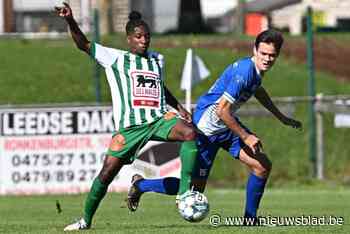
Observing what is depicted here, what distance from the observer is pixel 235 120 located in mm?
11859

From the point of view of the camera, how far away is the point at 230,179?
893 inches

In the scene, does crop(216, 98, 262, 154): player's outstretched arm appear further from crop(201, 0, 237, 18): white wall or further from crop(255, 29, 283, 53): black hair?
crop(201, 0, 237, 18): white wall

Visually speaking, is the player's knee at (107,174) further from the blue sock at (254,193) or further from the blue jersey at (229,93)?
the blue sock at (254,193)

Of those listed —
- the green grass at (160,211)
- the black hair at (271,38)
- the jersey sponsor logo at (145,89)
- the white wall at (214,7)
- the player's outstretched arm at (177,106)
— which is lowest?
the white wall at (214,7)

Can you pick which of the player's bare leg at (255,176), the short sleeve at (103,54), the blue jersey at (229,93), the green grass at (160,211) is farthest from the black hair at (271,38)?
the green grass at (160,211)

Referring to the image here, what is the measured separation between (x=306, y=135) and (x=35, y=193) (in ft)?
19.7

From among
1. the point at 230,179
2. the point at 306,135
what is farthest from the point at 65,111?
the point at 306,135

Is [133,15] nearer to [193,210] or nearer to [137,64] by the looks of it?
[137,64]

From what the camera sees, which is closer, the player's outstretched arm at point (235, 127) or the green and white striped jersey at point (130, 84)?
the player's outstretched arm at point (235, 127)

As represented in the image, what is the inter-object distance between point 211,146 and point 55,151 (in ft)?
28.8

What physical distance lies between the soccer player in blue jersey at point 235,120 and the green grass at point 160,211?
50 cm

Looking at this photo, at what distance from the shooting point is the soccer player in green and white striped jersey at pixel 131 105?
1188 cm

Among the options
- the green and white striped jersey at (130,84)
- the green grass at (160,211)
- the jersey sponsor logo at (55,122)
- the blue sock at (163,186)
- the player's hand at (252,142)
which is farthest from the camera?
the jersey sponsor logo at (55,122)

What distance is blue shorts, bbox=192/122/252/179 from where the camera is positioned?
1248 centimetres
